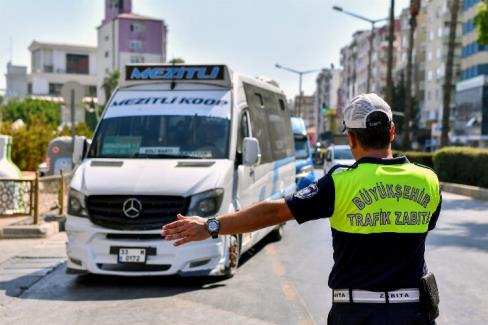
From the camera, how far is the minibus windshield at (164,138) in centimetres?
Result: 938

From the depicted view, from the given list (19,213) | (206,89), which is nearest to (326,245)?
(206,89)

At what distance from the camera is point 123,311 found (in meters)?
7.27

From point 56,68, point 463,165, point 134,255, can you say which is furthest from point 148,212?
point 56,68

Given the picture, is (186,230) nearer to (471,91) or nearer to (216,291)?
(216,291)

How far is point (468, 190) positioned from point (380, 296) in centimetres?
2223

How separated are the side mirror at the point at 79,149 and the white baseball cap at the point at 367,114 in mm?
6840

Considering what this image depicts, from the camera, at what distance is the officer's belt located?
3133 millimetres

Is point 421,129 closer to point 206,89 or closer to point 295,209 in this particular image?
point 206,89

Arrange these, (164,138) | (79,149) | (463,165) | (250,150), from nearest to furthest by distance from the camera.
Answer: (250,150) < (164,138) < (79,149) < (463,165)

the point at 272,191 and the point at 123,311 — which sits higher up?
the point at 272,191

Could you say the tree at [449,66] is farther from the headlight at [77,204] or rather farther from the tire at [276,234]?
the headlight at [77,204]

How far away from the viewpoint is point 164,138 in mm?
9531

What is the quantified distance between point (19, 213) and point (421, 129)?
79694 millimetres

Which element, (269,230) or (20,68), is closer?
(269,230)
